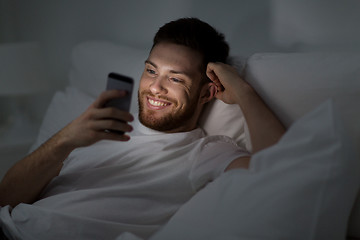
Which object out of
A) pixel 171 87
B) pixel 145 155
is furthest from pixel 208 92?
pixel 145 155

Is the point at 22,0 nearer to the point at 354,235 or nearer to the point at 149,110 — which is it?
the point at 149,110

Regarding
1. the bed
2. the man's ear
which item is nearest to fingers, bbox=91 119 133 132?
the bed

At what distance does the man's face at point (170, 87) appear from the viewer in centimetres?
111

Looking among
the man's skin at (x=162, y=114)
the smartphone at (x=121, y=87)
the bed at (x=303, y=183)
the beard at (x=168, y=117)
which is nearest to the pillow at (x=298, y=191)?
the bed at (x=303, y=183)

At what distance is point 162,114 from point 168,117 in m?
0.02

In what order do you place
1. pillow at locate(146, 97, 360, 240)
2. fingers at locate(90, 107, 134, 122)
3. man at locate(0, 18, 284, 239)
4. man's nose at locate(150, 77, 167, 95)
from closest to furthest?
pillow at locate(146, 97, 360, 240) < fingers at locate(90, 107, 134, 122) < man at locate(0, 18, 284, 239) < man's nose at locate(150, 77, 167, 95)

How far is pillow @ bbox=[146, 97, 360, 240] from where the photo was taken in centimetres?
63

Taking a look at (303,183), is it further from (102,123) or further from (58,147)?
(58,147)

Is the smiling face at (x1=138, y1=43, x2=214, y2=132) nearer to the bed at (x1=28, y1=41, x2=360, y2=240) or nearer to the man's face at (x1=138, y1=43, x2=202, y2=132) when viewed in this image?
the man's face at (x1=138, y1=43, x2=202, y2=132)

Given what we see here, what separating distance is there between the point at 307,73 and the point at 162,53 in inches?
18.9

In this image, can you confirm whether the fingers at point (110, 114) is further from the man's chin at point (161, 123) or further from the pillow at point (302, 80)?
the pillow at point (302, 80)

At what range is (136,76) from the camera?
4.74 feet

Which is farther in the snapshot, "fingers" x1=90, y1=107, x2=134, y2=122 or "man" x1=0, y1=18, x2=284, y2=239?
"man" x1=0, y1=18, x2=284, y2=239

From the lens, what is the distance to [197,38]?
1.15 m
